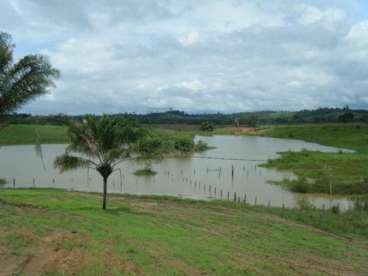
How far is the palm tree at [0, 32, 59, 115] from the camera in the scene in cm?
2036

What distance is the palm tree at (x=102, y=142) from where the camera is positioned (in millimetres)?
23234

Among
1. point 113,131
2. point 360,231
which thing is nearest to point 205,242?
point 113,131

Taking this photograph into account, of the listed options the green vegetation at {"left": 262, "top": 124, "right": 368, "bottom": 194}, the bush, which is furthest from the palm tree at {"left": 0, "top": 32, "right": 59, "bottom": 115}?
the bush

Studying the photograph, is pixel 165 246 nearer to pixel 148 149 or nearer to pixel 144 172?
pixel 148 149

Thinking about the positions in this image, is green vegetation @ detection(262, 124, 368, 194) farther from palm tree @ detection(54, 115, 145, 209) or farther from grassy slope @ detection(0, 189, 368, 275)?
palm tree @ detection(54, 115, 145, 209)

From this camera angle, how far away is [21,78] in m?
20.8

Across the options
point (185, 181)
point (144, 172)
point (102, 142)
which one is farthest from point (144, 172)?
point (102, 142)

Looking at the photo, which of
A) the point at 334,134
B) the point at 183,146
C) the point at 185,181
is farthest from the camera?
the point at 334,134

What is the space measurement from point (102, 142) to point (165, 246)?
11.0m

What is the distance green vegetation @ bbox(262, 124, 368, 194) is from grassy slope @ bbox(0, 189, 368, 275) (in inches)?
983

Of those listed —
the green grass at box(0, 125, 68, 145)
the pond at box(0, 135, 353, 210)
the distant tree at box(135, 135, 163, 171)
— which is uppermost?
the distant tree at box(135, 135, 163, 171)

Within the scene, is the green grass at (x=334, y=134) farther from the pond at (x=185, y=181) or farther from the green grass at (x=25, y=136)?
the green grass at (x=25, y=136)

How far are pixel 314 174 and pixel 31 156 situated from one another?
1847 inches

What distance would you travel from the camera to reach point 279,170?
2557 inches
